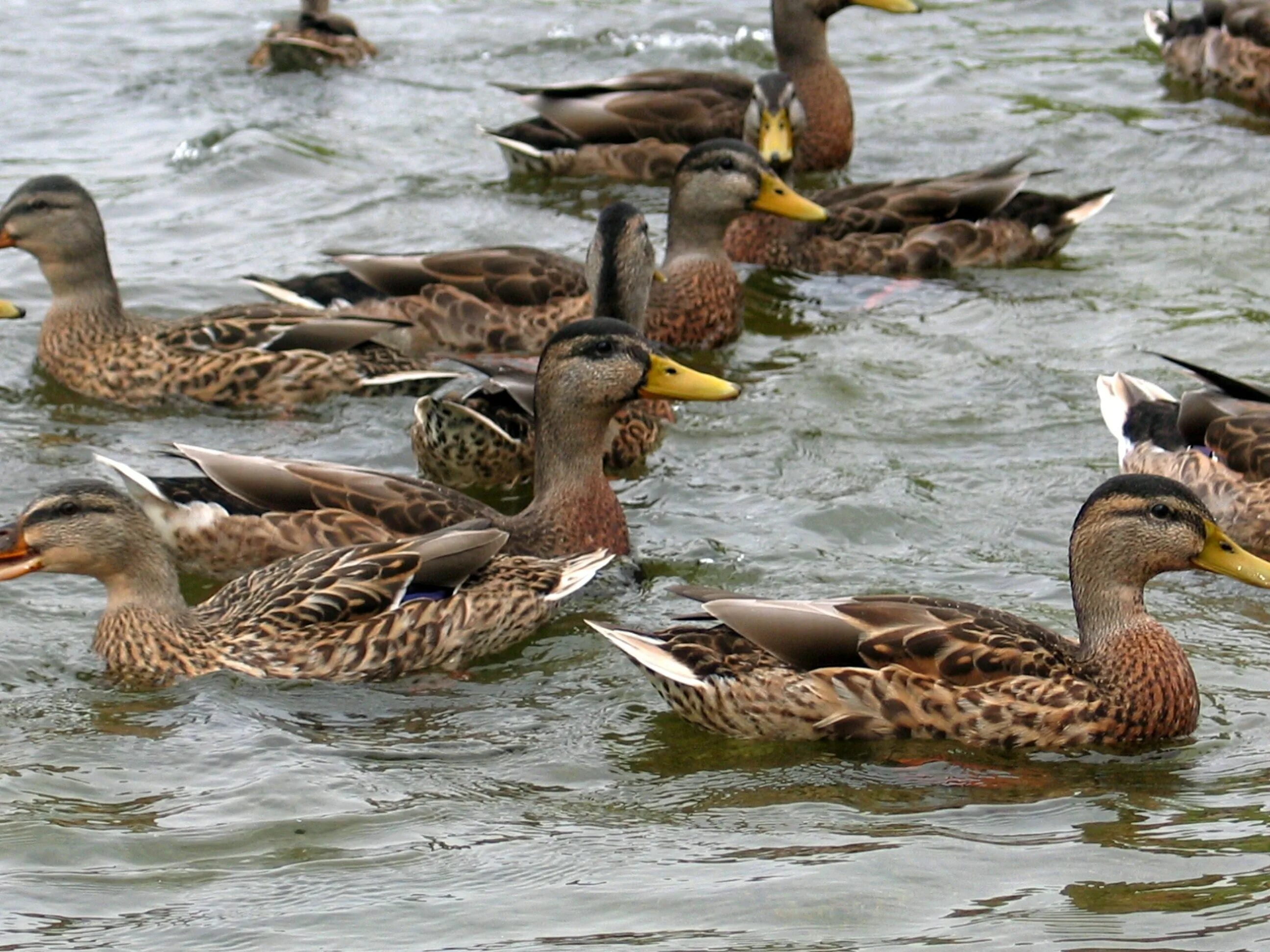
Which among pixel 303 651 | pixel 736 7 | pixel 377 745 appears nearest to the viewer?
pixel 377 745

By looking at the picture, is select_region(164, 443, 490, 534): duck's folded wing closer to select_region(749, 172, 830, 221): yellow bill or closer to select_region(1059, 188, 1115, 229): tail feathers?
select_region(749, 172, 830, 221): yellow bill

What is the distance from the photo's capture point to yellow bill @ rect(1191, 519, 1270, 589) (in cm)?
696

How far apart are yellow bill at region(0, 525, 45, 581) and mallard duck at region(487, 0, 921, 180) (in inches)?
275

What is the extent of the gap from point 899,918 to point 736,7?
13.3 m

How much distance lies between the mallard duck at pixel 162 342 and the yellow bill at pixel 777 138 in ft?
10.5

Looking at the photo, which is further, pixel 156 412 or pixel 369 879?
pixel 156 412

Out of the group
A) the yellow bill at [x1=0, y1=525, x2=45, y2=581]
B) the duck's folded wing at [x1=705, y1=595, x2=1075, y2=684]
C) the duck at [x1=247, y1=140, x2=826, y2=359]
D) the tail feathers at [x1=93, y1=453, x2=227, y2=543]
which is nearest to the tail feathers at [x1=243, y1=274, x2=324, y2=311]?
the duck at [x1=247, y1=140, x2=826, y2=359]

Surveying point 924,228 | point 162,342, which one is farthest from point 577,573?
point 924,228

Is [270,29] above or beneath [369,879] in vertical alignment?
above

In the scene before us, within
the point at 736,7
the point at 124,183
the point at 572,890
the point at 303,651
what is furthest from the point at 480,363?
the point at 736,7

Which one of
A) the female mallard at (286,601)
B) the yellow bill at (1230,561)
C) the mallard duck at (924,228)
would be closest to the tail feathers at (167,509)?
the female mallard at (286,601)

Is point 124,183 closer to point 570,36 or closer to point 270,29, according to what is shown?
point 270,29

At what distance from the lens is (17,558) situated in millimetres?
7410

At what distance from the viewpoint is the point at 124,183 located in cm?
1373
